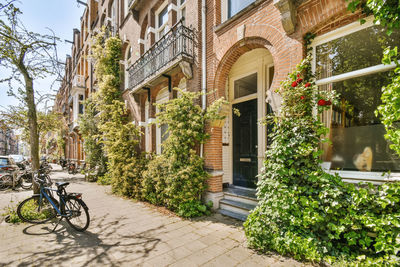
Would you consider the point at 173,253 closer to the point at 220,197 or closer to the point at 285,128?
the point at 220,197

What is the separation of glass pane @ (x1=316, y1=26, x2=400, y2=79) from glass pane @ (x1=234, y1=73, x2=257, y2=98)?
2.56m

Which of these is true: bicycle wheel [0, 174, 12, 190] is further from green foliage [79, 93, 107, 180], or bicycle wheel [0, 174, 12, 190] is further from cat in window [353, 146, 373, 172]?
cat in window [353, 146, 373, 172]

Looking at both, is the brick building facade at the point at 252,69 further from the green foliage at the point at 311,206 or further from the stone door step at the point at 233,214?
the green foliage at the point at 311,206

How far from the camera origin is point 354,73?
10.4 ft

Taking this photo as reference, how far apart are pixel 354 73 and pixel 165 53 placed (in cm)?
584

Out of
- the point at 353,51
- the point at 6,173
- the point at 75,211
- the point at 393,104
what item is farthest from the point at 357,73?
the point at 6,173

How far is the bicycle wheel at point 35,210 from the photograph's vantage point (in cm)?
458

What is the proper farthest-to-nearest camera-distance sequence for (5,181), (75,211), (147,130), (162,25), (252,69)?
(147,130), (5,181), (162,25), (252,69), (75,211)

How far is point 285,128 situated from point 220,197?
2947mm

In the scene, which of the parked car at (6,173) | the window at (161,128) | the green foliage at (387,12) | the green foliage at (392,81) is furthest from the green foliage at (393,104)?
the parked car at (6,173)

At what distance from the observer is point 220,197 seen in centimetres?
530

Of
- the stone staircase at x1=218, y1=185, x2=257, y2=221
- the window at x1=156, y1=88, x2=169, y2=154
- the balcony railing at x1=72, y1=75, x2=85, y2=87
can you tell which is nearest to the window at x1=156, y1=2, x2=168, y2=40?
the window at x1=156, y1=88, x2=169, y2=154

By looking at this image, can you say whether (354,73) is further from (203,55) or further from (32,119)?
(32,119)

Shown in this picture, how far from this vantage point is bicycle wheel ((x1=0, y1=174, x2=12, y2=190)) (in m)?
8.65
